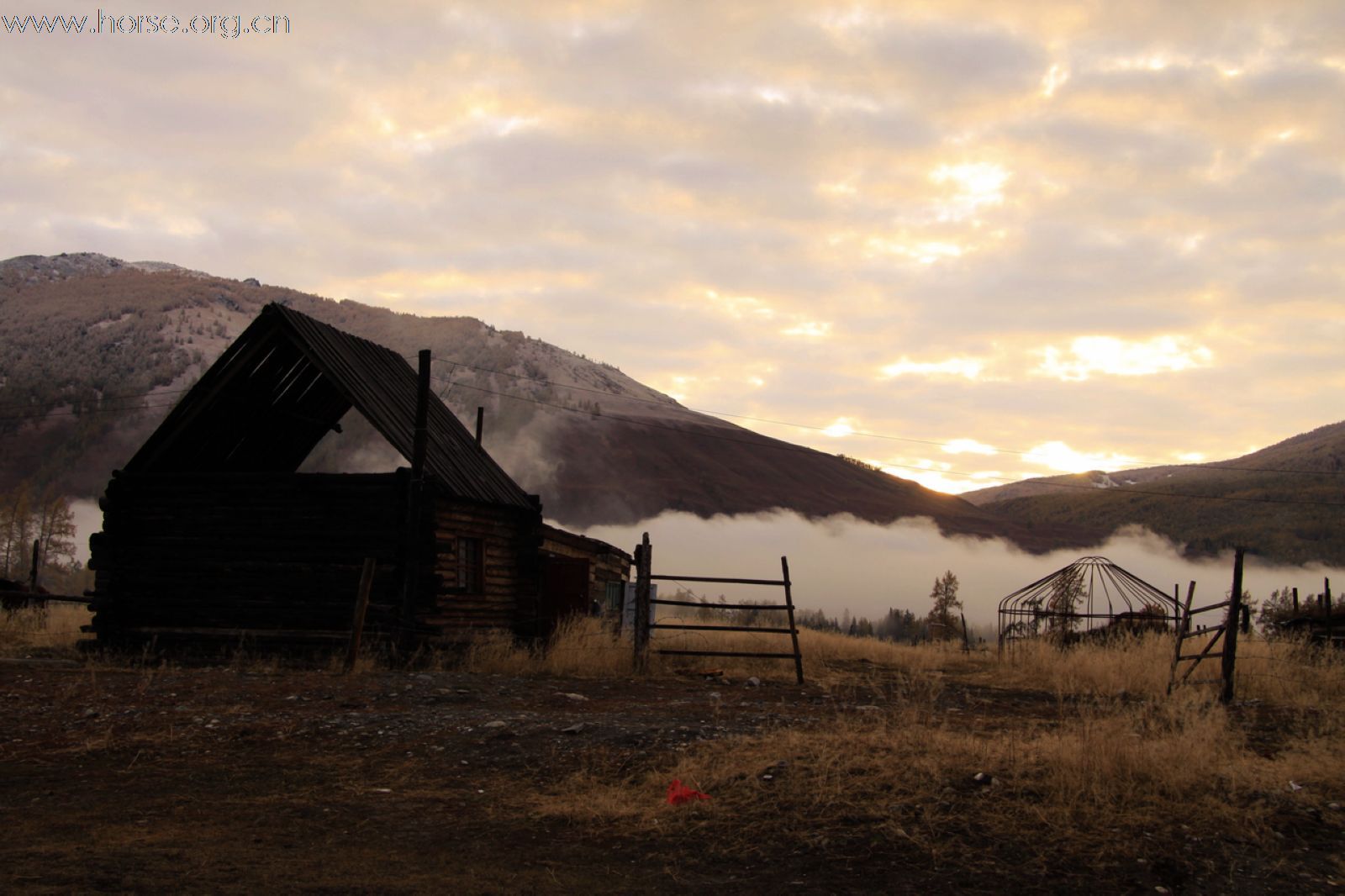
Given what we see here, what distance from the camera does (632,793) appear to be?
25.5 feet

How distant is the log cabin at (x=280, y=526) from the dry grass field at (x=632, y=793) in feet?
12.9

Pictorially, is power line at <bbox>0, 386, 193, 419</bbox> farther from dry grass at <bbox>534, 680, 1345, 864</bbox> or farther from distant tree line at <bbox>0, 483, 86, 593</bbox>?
dry grass at <bbox>534, 680, 1345, 864</bbox>

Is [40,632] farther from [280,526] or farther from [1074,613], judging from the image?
[1074,613]

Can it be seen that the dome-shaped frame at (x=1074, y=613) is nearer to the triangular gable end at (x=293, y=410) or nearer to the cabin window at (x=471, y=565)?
the cabin window at (x=471, y=565)

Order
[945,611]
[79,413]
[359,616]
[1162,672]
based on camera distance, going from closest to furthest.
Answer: [359,616] → [1162,672] → [945,611] → [79,413]

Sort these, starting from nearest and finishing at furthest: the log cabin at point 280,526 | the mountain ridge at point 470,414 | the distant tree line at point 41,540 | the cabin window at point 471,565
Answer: the log cabin at point 280,526
the cabin window at point 471,565
the distant tree line at point 41,540
the mountain ridge at point 470,414

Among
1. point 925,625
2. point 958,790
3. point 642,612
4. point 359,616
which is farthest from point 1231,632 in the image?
point 925,625

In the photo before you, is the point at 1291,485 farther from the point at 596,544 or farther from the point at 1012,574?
the point at 596,544

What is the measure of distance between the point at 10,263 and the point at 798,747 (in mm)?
167442

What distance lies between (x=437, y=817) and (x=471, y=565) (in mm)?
12796

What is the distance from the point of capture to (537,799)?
25.3 ft

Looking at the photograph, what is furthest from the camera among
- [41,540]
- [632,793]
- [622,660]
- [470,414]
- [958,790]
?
[470,414]

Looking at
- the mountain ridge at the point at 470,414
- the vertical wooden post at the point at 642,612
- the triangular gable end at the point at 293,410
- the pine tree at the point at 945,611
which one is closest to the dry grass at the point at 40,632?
the triangular gable end at the point at 293,410

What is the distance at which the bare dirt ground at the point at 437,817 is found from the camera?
591 centimetres
